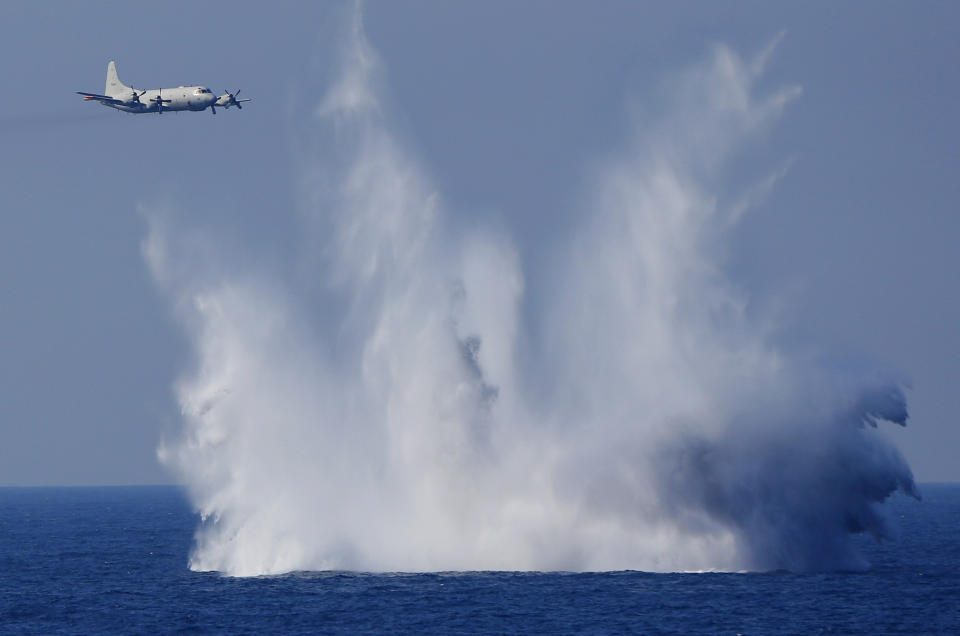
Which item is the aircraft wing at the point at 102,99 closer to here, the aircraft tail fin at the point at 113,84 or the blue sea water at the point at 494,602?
the aircraft tail fin at the point at 113,84

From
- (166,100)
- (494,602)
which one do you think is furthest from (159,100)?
(494,602)

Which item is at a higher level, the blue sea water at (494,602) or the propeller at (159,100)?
the propeller at (159,100)

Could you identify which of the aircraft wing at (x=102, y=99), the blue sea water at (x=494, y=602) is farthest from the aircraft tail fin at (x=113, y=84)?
the blue sea water at (x=494, y=602)

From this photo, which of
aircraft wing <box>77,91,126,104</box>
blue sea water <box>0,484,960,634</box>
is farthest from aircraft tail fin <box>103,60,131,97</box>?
blue sea water <box>0,484,960,634</box>

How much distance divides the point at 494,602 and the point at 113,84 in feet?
234

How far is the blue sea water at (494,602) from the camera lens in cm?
7106

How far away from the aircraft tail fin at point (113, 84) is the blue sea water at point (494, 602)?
46102 millimetres

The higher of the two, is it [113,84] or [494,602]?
[113,84]

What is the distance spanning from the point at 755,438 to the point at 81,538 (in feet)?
322

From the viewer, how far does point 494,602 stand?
7894 cm

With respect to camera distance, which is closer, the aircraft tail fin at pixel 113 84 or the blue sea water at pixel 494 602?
the blue sea water at pixel 494 602

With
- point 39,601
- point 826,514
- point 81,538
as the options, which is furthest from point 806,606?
point 81,538

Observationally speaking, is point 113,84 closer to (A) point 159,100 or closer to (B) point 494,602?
(A) point 159,100

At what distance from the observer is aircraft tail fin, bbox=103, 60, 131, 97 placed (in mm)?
124375
